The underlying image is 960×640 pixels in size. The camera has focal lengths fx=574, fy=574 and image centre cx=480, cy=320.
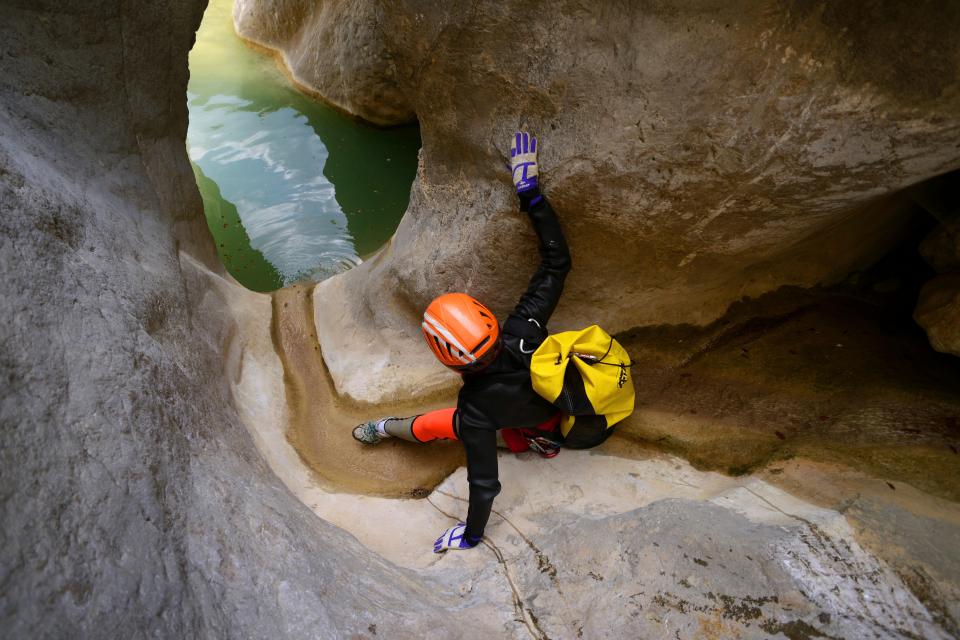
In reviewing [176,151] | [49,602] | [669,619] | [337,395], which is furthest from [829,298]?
[176,151]

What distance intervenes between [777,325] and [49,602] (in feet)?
11.9

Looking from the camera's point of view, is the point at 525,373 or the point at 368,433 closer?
the point at 525,373

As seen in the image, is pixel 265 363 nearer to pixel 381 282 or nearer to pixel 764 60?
pixel 381 282

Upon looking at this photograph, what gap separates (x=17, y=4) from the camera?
2670 mm

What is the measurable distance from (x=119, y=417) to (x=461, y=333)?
1.32 metres

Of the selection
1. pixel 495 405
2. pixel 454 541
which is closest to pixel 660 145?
pixel 495 405

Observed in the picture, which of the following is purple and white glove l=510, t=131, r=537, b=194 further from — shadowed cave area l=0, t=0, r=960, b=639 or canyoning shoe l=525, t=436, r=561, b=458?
canyoning shoe l=525, t=436, r=561, b=458

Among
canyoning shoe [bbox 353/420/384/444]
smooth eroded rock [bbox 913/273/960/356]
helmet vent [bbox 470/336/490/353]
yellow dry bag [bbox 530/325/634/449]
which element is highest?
smooth eroded rock [bbox 913/273/960/356]


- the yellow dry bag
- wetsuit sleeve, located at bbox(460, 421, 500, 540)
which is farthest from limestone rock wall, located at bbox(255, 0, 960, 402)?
wetsuit sleeve, located at bbox(460, 421, 500, 540)

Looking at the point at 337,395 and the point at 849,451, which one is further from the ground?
the point at 849,451

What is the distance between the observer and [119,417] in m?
1.84

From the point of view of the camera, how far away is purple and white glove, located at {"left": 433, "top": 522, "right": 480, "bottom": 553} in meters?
2.72

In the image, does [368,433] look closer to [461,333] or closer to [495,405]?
[495,405]

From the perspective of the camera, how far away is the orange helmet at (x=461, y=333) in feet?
8.39
